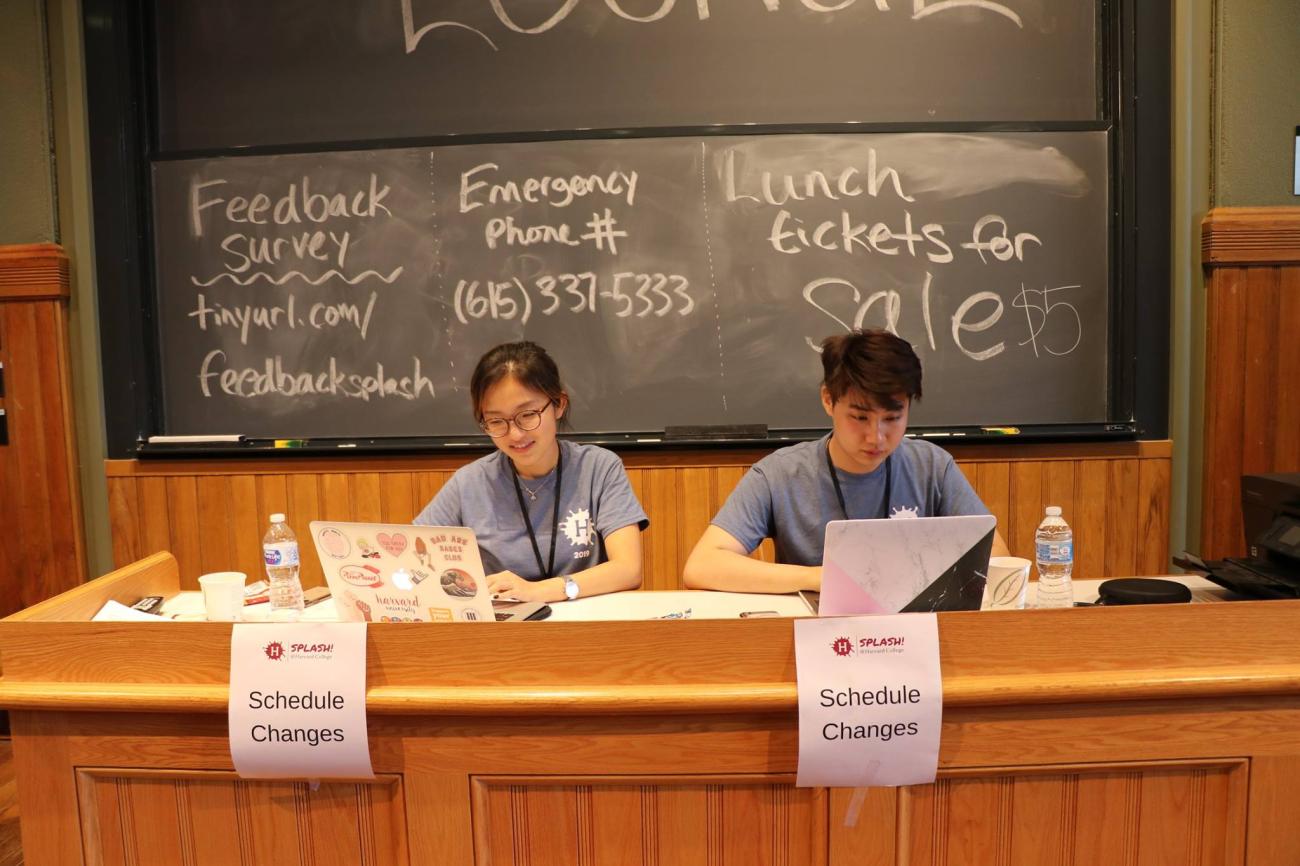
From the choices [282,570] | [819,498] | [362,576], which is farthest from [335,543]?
[819,498]

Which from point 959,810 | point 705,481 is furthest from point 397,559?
point 705,481

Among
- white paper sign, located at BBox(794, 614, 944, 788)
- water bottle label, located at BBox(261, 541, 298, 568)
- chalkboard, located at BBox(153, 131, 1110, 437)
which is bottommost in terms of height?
white paper sign, located at BBox(794, 614, 944, 788)

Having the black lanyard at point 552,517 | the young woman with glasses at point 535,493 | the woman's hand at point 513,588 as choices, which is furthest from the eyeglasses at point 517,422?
the woman's hand at point 513,588

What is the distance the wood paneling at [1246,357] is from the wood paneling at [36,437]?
3558 mm

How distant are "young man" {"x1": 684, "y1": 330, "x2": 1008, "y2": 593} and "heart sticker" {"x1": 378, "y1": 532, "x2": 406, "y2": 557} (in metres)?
0.66

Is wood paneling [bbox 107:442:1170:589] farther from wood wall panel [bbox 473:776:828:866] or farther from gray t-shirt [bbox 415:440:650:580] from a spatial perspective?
wood wall panel [bbox 473:776:828:866]

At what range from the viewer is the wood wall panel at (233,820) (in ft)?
3.76

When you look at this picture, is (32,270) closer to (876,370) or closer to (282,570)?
(282,570)

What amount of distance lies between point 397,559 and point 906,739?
0.73 meters

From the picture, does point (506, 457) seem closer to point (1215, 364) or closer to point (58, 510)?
point (58, 510)

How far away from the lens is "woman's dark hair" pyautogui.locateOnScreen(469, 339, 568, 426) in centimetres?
178

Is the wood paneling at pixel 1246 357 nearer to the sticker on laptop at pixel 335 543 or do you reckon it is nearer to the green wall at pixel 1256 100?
the green wall at pixel 1256 100

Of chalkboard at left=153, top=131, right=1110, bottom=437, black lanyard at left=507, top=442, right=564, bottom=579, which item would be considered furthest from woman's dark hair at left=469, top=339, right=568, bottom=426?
chalkboard at left=153, top=131, right=1110, bottom=437

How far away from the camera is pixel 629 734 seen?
1114mm
